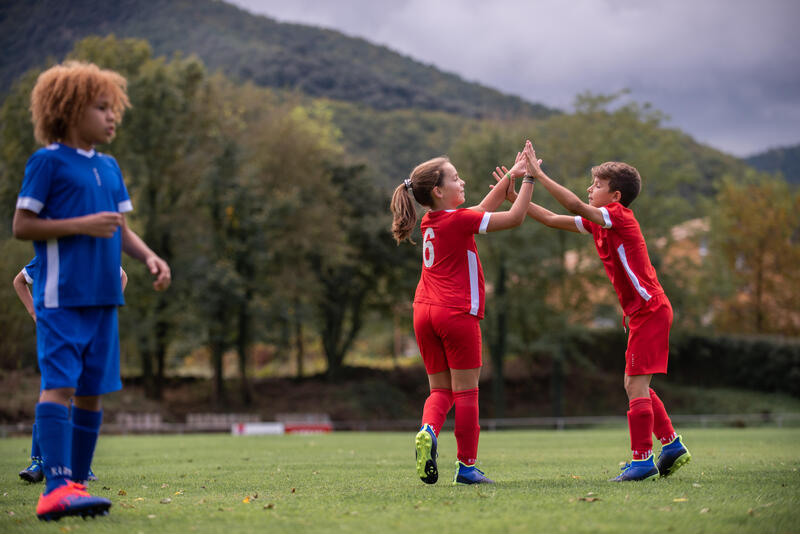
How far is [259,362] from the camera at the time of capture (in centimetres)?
6506

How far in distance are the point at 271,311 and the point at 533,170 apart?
103ft

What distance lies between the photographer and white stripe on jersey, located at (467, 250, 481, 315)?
5.80m

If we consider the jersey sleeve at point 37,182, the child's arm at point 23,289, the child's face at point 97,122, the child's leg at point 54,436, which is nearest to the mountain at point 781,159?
the child's arm at point 23,289

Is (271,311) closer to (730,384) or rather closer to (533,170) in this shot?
(730,384)

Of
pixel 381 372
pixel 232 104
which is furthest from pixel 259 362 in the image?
pixel 232 104

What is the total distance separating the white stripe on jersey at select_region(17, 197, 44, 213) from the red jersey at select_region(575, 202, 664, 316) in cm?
390

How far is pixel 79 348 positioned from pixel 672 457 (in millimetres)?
4410

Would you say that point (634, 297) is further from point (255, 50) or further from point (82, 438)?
point (255, 50)

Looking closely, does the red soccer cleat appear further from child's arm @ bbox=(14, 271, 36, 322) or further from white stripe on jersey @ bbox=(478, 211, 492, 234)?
child's arm @ bbox=(14, 271, 36, 322)

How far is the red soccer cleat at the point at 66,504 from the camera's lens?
4172 mm

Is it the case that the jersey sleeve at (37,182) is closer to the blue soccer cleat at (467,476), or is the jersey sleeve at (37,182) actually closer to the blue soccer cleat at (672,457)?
the blue soccer cleat at (467,476)

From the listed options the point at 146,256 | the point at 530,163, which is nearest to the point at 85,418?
the point at 146,256

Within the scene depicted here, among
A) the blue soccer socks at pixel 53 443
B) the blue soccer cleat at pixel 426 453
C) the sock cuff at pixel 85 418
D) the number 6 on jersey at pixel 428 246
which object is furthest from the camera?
the number 6 on jersey at pixel 428 246

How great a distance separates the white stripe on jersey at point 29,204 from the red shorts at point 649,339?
13.8 ft
